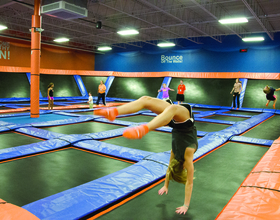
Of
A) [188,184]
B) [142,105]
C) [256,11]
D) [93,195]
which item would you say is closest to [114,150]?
[93,195]

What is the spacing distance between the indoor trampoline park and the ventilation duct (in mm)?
36

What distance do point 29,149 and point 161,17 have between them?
1002cm

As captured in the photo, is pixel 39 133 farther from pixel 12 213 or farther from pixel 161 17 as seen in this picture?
pixel 161 17

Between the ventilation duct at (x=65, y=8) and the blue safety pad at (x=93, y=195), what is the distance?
15.7 ft

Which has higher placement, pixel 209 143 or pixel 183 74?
pixel 183 74

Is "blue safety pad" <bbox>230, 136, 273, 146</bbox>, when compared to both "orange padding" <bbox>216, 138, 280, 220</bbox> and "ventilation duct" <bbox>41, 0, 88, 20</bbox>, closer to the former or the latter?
"orange padding" <bbox>216, 138, 280, 220</bbox>

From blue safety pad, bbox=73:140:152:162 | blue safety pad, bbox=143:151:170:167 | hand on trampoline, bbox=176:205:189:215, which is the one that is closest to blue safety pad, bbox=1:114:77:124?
blue safety pad, bbox=73:140:152:162

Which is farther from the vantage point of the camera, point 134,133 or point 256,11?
point 256,11

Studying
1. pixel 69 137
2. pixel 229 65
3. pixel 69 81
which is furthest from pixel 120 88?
pixel 69 137

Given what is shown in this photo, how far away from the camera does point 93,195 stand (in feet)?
Result: 6.94

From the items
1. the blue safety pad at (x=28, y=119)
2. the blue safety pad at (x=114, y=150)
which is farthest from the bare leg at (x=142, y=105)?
the blue safety pad at (x=28, y=119)

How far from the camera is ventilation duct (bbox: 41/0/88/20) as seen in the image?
19.0 ft

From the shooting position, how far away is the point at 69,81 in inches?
571

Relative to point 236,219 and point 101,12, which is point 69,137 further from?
point 101,12
